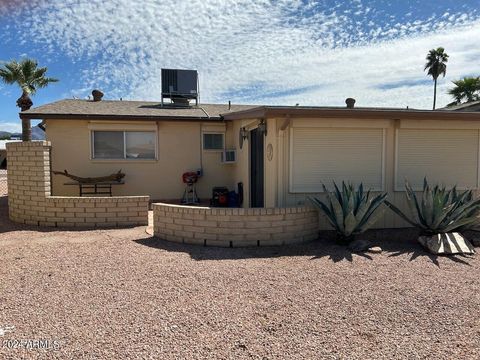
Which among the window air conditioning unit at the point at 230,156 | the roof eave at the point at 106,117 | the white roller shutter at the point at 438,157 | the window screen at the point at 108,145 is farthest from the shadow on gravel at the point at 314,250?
the window screen at the point at 108,145

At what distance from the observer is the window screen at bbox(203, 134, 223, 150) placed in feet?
37.1

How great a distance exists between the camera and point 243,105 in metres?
14.5

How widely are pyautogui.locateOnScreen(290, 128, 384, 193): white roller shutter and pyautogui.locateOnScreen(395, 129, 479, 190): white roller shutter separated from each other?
0.56 metres

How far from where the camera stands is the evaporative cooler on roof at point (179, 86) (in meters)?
12.9

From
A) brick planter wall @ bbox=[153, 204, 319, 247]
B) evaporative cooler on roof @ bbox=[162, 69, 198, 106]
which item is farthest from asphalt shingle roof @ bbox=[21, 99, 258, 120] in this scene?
brick planter wall @ bbox=[153, 204, 319, 247]

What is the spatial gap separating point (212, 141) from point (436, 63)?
26480 mm

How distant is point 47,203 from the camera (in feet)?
24.5

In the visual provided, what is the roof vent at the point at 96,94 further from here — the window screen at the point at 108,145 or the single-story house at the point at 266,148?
the window screen at the point at 108,145

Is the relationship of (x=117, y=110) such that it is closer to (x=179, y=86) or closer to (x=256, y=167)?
(x=179, y=86)

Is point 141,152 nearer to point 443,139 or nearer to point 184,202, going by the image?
point 184,202

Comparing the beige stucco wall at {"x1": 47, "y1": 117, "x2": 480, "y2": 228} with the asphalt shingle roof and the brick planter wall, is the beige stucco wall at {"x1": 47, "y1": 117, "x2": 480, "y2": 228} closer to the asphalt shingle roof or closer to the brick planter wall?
the asphalt shingle roof

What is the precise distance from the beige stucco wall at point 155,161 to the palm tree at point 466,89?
18.3 metres

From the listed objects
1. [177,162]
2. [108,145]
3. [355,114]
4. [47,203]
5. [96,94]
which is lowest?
[47,203]

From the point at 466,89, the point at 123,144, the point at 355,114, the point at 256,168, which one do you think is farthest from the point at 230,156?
the point at 466,89
